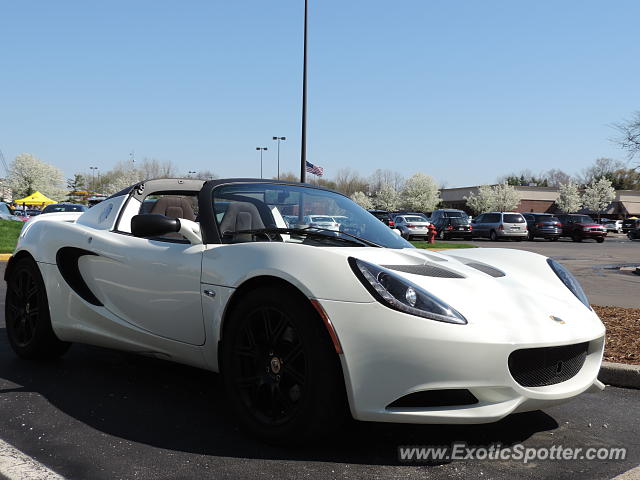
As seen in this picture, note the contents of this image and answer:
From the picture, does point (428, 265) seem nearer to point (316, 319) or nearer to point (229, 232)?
point (316, 319)

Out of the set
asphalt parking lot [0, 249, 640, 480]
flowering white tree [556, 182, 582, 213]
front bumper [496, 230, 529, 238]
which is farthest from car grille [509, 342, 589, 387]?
flowering white tree [556, 182, 582, 213]

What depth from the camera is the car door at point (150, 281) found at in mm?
3490

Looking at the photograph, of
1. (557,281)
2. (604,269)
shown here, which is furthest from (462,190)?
(557,281)

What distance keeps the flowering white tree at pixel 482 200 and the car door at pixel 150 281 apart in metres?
77.3

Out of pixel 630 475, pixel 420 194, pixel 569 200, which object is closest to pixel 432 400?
pixel 630 475

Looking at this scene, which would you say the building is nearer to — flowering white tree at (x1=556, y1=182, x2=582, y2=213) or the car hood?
flowering white tree at (x1=556, y1=182, x2=582, y2=213)

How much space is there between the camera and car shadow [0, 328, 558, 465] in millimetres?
2969

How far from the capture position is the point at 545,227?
3344 cm

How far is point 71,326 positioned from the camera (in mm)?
4320

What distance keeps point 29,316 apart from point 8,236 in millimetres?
15308

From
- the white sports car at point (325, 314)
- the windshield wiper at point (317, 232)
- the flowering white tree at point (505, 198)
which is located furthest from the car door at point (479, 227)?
the flowering white tree at point (505, 198)

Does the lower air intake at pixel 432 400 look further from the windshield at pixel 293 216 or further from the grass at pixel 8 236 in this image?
the grass at pixel 8 236

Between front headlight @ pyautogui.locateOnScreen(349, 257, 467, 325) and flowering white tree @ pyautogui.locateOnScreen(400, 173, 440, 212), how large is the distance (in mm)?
86174

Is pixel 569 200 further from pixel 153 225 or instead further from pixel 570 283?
pixel 153 225
